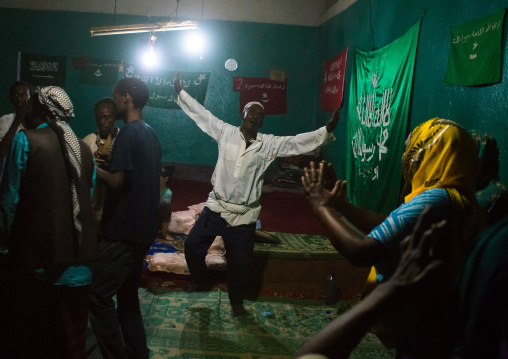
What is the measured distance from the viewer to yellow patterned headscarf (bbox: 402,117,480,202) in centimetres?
163

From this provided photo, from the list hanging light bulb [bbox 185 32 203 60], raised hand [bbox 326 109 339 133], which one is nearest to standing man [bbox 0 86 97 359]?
raised hand [bbox 326 109 339 133]

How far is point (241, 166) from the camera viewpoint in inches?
165

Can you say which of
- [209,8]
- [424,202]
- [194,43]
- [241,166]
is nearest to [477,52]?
[241,166]

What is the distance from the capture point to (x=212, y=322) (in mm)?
3873

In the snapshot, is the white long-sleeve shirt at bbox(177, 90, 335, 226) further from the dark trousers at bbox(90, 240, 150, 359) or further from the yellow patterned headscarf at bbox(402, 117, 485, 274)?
the yellow patterned headscarf at bbox(402, 117, 485, 274)

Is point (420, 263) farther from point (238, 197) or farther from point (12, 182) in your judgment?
point (238, 197)

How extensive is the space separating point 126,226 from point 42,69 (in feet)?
24.6

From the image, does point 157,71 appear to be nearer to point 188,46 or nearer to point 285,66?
point 188,46

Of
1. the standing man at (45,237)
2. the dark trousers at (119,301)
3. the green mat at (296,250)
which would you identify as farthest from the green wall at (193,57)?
the standing man at (45,237)

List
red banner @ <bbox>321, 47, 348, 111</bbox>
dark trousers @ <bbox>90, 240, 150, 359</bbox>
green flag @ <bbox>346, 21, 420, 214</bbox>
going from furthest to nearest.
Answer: red banner @ <bbox>321, 47, 348, 111</bbox>
green flag @ <bbox>346, 21, 420, 214</bbox>
dark trousers @ <bbox>90, 240, 150, 359</bbox>

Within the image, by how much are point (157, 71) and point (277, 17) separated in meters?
2.66

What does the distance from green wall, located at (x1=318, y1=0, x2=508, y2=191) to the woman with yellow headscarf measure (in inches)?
60.0

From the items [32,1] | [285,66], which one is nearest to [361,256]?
[285,66]

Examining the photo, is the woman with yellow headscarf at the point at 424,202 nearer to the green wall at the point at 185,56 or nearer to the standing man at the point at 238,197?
the standing man at the point at 238,197
